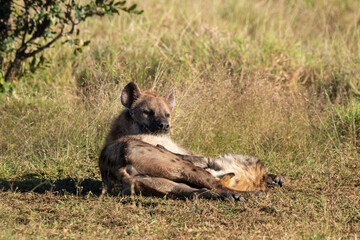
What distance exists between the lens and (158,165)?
4.04 metres

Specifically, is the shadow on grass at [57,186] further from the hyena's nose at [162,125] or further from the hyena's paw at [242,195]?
the hyena's paw at [242,195]

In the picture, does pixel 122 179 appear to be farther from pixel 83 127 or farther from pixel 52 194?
pixel 83 127

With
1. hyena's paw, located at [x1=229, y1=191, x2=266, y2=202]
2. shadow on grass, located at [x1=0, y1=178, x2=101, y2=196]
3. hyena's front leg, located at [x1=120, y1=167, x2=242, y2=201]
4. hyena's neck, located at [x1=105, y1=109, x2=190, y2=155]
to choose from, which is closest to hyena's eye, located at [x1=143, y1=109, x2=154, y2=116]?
hyena's neck, located at [x1=105, y1=109, x2=190, y2=155]

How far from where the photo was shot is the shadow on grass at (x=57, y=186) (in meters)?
4.38

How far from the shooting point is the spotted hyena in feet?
13.1

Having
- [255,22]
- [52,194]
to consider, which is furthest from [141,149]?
[255,22]

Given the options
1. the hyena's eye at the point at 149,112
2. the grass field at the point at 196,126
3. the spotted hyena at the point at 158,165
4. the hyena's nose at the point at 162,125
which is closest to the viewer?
the grass field at the point at 196,126

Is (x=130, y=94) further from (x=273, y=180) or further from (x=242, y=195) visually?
(x=242, y=195)

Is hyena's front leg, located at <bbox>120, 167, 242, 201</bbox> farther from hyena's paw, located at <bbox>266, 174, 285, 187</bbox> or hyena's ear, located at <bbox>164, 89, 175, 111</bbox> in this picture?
hyena's ear, located at <bbox>164, 89, 175, 111</bbox>

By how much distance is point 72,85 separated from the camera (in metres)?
7.31

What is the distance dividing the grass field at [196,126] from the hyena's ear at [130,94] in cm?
66

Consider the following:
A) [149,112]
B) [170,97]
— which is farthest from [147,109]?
[170,97]

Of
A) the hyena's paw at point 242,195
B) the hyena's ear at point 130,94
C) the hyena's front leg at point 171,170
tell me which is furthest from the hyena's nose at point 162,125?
the hyena's paw at point 242,195

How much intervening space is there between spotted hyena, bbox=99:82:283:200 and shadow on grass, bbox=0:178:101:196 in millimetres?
231
